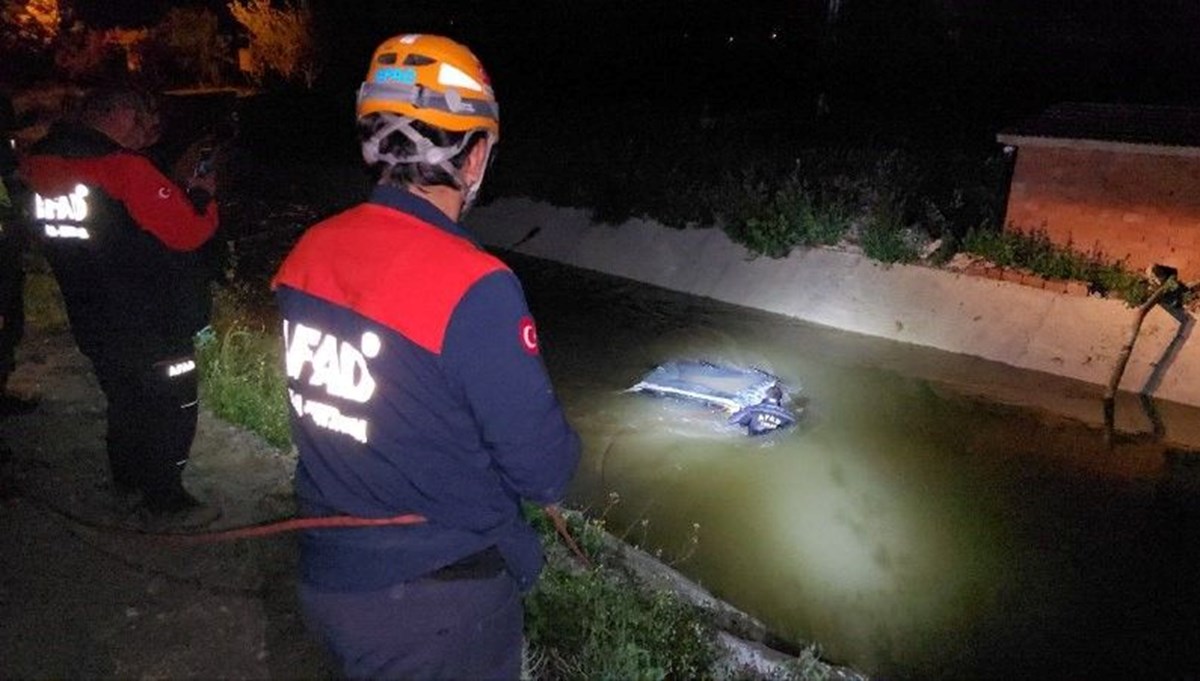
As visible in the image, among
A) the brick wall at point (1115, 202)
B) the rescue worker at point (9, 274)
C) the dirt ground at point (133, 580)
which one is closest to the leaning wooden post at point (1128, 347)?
the brick wall at point (1115, 202)

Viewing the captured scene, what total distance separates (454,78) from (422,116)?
0.12 m

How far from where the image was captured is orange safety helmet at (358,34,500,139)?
1.87 m

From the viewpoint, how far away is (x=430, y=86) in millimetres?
1881

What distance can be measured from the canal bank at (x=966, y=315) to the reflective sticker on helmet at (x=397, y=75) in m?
8.98

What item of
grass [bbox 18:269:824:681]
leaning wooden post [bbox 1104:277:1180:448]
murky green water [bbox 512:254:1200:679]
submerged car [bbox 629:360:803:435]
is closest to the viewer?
grass [bbox 18:269:824:681]

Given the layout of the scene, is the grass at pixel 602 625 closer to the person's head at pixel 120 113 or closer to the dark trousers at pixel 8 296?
the dark trousers at pixel 8 296

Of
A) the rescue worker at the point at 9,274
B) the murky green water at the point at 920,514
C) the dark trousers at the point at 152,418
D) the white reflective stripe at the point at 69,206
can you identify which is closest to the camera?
the white reflective stripe at the point at 69,206

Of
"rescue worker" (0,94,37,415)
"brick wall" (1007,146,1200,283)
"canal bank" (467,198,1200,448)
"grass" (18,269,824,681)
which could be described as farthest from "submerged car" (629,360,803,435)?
"rescue worker" (0,94,37,415)

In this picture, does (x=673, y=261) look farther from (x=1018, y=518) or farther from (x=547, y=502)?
(x=547, y=502)

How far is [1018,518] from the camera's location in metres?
6.88

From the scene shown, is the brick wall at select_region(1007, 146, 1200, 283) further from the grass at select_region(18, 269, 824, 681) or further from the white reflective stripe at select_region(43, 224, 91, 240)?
the white reflective stripe at select_region(43, 224, 91, 240)

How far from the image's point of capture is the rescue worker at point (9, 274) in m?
5.57

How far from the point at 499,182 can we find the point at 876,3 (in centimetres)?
1004

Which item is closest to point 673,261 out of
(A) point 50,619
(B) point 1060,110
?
(B) point 1060,110
